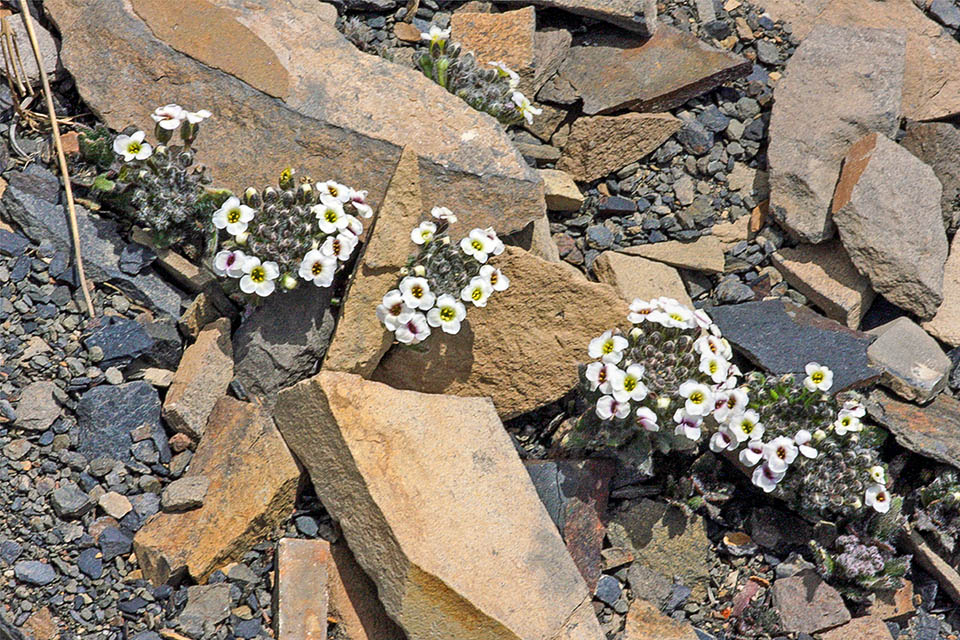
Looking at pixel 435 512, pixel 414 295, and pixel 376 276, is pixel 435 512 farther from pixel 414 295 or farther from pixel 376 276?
pixel 376 276

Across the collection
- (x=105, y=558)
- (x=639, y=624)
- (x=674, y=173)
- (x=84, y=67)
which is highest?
(x=84, y=67)

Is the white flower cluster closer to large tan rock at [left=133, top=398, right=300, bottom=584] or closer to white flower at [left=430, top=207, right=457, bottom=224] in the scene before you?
white flower at [left=430, top=207, right=457, bottom=224]

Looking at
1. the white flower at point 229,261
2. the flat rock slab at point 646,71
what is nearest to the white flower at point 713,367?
the flat rock slab at point 646,71

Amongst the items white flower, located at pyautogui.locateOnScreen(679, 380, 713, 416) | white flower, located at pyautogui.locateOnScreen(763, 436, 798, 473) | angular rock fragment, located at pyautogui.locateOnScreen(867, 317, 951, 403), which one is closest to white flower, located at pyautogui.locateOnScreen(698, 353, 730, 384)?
white flower, located at pyautogui.locateOnScreen(679, 380, 713, 416)

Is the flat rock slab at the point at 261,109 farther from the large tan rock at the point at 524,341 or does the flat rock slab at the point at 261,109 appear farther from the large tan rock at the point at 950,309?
the large tan rock at the point at 950,309

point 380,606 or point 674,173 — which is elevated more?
point 674,173

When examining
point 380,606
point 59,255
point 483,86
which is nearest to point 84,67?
point 59,255

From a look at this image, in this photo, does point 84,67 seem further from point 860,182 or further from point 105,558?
point 860,182
